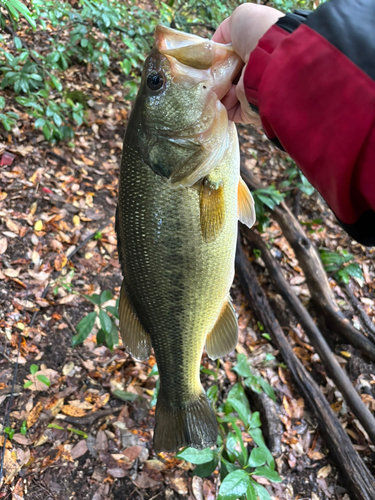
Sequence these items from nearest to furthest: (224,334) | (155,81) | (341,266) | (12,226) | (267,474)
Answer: (155,81) → (224,334) → (267,474) → (12,226) → (341,266)

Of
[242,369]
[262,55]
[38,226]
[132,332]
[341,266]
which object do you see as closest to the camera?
[262,55]

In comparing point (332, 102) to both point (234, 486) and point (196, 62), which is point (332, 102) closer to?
point (196, 62)

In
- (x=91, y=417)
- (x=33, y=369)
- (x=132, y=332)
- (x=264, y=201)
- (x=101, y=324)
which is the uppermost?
(x=132, y=332)

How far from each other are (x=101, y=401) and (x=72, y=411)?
23cm

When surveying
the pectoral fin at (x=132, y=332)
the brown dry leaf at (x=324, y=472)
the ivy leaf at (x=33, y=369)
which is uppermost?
the pectoral fin at (x=132, y=332)

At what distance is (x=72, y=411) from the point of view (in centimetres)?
269

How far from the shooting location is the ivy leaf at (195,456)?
206 cm

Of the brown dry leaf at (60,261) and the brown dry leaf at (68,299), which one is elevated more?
the brown dry leaf at (60,261)

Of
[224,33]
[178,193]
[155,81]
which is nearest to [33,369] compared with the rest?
[178,193]

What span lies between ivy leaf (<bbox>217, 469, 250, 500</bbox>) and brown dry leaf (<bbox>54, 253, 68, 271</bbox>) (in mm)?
2336

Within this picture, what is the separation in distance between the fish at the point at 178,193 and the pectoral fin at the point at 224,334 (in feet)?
0.48

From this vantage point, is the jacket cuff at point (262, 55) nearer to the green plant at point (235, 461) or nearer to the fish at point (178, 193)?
the fish at point (178, 193)

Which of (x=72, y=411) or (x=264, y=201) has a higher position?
(x=264, y=201)

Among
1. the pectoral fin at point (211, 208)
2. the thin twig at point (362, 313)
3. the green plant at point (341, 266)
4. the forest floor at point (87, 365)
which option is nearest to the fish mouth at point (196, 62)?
the pectoral fin at point (211, 208)
